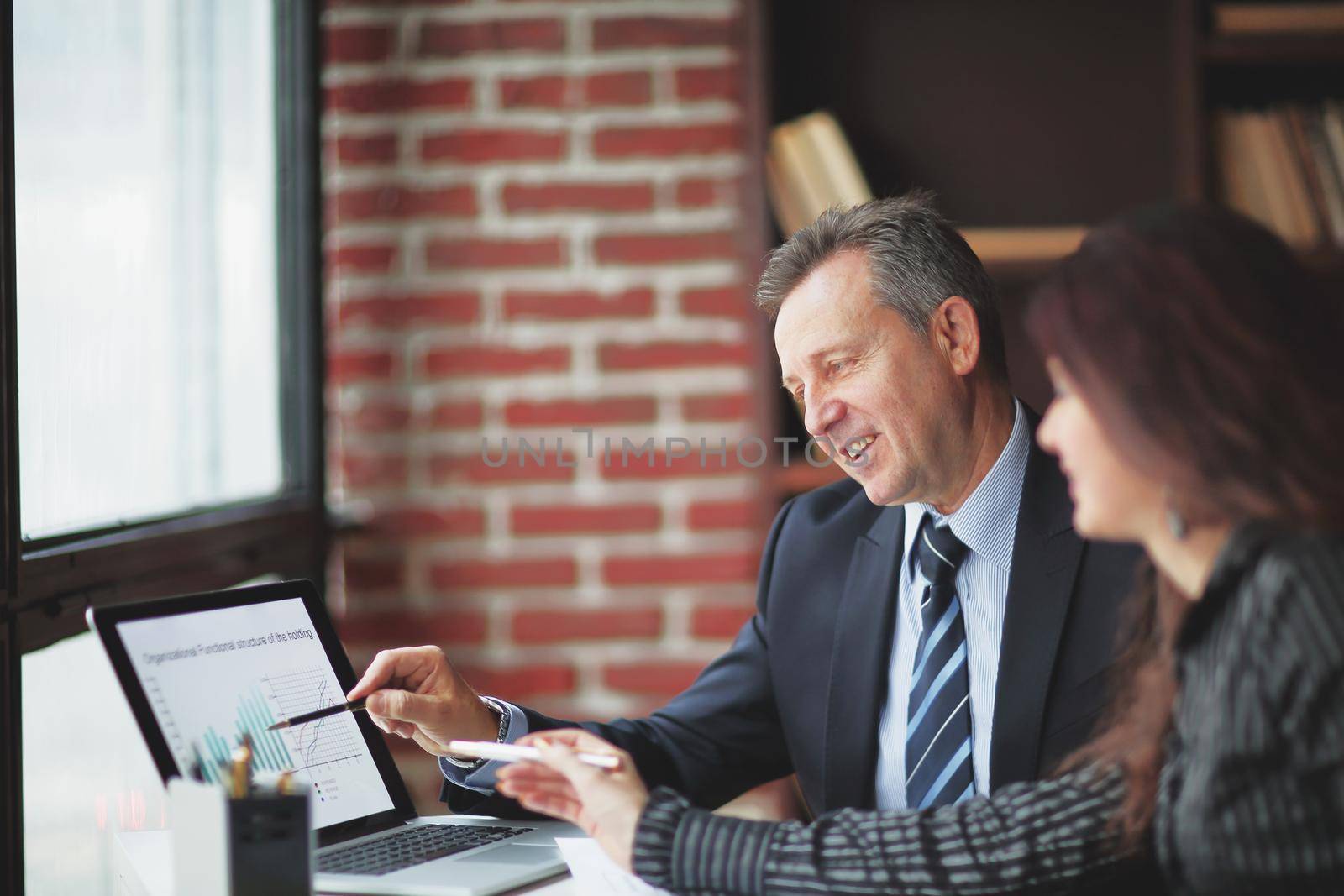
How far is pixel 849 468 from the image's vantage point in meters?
1.48

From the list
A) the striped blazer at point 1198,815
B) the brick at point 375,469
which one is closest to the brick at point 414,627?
the brick at point 375,469

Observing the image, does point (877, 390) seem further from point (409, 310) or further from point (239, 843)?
point (409, 310)

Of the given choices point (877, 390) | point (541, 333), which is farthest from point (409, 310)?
point (877, 390)

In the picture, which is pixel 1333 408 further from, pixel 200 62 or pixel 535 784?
pixel 200 62

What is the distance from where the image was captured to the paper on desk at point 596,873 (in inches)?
43.8

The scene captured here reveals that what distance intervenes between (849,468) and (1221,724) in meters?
0.68

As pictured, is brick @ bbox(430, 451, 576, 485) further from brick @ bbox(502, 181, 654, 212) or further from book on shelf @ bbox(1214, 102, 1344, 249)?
book on shelf @ bbox(1214, 102, 1344, 249)

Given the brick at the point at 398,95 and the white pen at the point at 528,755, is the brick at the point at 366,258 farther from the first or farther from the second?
the white pen at the point at 528,755

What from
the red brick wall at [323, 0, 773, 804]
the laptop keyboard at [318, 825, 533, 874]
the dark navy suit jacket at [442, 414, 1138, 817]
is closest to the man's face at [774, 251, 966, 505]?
the dark navy suit jacket at [442, 414, 1138, 817]

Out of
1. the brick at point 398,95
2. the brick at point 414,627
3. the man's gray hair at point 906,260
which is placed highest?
the brick at point 398,95

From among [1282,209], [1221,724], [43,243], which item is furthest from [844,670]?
[1282,209]

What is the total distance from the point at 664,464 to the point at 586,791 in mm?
1214

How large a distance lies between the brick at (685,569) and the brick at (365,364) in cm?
55

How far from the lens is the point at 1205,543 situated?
Result: 0.90m
